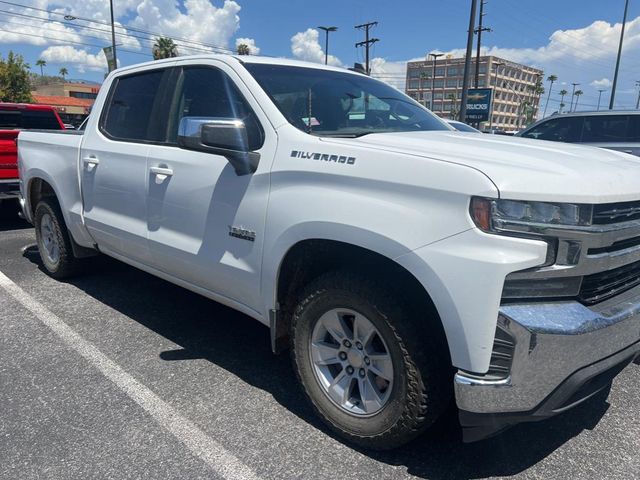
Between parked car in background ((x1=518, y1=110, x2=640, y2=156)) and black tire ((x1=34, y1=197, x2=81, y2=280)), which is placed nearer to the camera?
black tire ((x1=34, y1=197, x2=81, y2=280))

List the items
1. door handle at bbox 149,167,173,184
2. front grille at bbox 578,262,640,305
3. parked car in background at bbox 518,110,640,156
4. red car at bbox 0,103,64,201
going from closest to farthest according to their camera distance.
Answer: front grille at bbox 578,262,640,305 < door handle at bbox 149,167,173,184 < red car at bbox 0,103,64,201 < parked car in background at bbox 518,110,640,156

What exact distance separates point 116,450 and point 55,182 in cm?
294

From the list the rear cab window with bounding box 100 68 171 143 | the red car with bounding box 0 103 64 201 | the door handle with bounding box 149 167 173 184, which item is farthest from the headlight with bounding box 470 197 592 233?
the red car with bounding box 0 103 64 201

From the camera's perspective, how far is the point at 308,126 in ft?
9.38

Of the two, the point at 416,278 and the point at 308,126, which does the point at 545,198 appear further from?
the point at 308,126

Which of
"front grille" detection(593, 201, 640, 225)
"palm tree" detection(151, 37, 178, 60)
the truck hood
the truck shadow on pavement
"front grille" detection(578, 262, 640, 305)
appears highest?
"palm tree" detection(151, 37, 178, 60)

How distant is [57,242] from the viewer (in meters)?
4.97

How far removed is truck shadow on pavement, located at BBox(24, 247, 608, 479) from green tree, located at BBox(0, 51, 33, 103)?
2226 inches

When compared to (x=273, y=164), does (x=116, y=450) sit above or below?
below

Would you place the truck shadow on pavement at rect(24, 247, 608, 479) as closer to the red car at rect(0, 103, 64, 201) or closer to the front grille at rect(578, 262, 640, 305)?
the front grille at rect(578, 262, 640, 305)

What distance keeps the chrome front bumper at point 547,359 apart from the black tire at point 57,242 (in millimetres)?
4098

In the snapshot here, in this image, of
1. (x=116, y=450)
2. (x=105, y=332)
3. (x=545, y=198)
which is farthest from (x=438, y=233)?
(x=105, y=332)

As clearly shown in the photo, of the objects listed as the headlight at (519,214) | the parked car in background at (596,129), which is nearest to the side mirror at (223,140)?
the headlight at (519,214)

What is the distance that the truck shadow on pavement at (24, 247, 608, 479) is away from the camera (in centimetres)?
251
